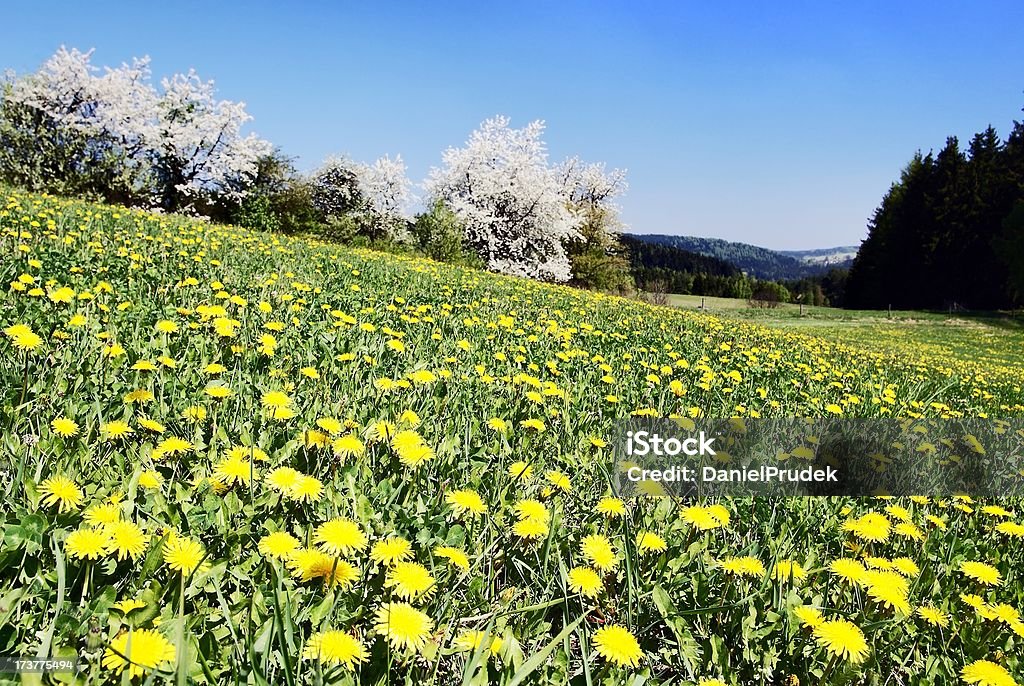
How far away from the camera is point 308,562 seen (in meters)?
1.33

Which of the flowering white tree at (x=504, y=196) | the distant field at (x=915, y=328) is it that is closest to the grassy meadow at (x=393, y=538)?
the distant field at (x=915, y=328)

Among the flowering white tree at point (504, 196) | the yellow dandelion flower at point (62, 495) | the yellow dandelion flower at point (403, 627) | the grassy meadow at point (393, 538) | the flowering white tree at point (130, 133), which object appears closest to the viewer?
the yellow dandelion flower at point (403, 627)

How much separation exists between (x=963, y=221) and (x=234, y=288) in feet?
177

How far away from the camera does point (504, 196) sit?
32250 millimetres

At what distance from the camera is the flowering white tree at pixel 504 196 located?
31.8 m

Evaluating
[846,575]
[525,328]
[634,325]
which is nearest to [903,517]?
[846,575]

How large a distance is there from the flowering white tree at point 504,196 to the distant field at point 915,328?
329 inches

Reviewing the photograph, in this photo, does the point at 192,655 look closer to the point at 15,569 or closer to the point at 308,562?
the point at 308,562

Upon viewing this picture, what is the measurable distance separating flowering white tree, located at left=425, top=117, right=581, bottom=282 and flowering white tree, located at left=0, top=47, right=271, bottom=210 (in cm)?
922

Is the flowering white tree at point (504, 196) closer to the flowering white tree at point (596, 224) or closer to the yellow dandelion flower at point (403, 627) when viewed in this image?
the flowering white tree at point (596, 224)

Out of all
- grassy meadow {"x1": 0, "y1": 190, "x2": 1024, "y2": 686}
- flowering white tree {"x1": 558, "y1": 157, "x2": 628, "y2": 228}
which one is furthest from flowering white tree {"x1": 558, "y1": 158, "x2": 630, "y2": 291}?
grassy meadow {"x1": 0, "y1": 190, "x2": 1024, "y2": 686}

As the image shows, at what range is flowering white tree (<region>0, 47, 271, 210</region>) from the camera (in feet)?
73.9

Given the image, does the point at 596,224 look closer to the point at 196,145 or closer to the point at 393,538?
the point at 196,145

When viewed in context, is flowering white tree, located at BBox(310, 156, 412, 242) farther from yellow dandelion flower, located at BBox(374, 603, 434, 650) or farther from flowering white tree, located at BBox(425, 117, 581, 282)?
yellow dandelion flower, located at BBox(374, 603, 434, 650)
